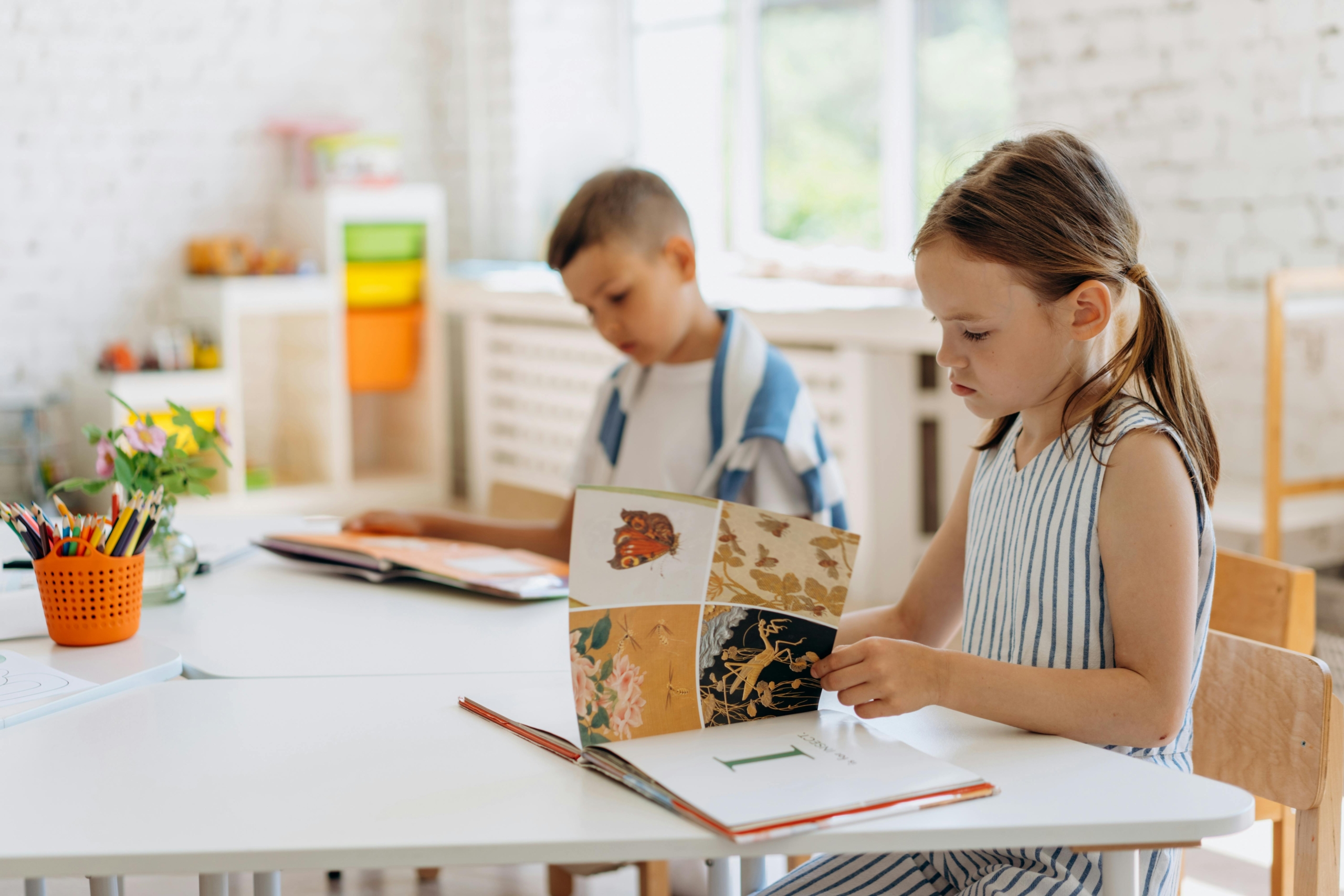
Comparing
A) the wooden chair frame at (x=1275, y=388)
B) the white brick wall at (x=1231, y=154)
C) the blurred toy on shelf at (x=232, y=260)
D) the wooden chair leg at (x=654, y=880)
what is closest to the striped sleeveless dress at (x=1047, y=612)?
the wooden chair leg at (x=654, y=880)

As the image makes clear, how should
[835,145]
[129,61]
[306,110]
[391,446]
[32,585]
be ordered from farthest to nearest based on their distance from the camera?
[391,446]
[306,110]
[129,61]
[835,145]
[32,585]

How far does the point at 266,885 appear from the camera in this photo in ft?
3.99

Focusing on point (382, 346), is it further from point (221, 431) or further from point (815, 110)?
point (221, 431)

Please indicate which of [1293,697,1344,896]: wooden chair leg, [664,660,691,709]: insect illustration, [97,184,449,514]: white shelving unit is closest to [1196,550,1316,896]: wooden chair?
[1293,697,1344,896]: wooden chair leg

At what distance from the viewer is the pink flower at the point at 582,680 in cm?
88

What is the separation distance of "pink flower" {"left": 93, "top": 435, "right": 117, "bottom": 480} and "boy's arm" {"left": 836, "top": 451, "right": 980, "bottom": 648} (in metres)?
0.77

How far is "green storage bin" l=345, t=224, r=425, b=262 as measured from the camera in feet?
14.5

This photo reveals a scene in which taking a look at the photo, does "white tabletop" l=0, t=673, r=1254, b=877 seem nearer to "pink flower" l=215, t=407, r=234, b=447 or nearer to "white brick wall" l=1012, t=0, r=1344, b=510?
"pink flower" l=215, t=407, r=234, b=447

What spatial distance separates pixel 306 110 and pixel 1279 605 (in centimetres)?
408

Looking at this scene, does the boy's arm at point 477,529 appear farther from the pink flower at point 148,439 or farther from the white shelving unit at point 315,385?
the white shelving unit at point 315,385

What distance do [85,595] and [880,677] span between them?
2.40ft

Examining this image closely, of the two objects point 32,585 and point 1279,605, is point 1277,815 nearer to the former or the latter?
point 1279,605

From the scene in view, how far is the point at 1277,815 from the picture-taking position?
4.18 feet

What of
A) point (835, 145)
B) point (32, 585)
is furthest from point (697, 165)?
point (32, 585)
